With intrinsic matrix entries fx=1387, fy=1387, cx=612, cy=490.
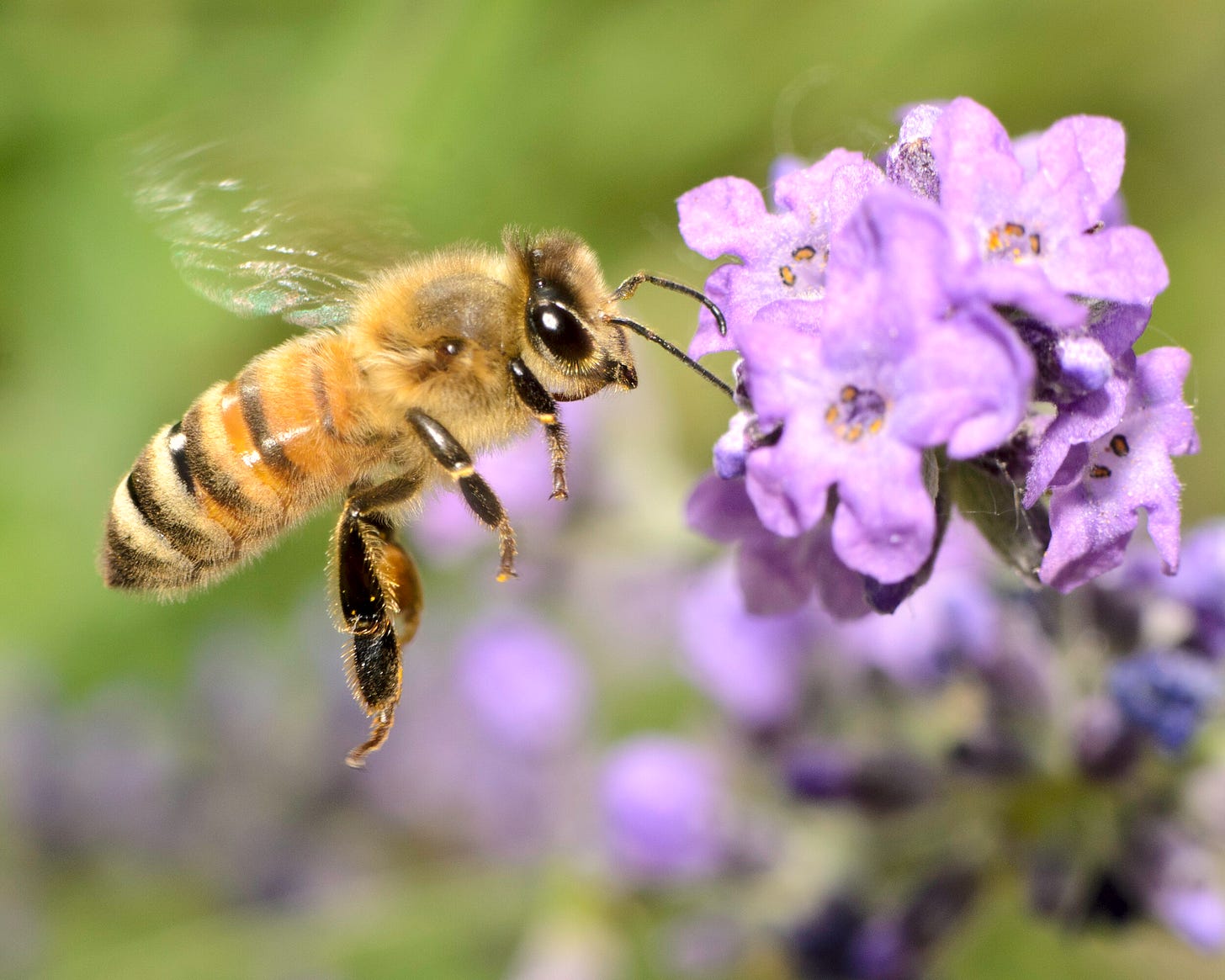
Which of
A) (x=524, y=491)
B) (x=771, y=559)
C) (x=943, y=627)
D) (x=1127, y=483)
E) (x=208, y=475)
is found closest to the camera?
(x=1127, y=483)

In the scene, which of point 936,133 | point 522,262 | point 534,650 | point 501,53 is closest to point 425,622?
point 534,650

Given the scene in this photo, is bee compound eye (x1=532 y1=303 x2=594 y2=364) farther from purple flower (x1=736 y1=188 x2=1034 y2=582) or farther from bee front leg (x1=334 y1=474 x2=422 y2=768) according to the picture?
purple flower (x1=736 y1=188 x2=1034 y2=582)

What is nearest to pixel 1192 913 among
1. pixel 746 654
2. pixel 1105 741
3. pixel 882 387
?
pixel 1105 741

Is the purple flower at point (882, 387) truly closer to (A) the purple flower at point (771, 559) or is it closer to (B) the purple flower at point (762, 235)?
(B) the purple flower at point (762, 235)

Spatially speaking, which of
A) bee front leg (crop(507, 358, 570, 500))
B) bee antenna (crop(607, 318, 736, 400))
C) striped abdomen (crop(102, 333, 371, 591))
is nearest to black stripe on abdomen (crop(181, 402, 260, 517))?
striped abdomen (crop(102, 333, 371, 591))

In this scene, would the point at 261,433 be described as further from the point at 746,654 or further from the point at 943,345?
the point at 746,654

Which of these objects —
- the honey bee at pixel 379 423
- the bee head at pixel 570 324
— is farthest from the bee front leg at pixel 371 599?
the bee head at pixel 570 324

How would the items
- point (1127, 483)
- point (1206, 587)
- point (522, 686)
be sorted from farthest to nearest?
point (522, 686) < point (1206, 587) < point (1127, 483)

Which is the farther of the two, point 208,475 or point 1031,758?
point 1031,758
